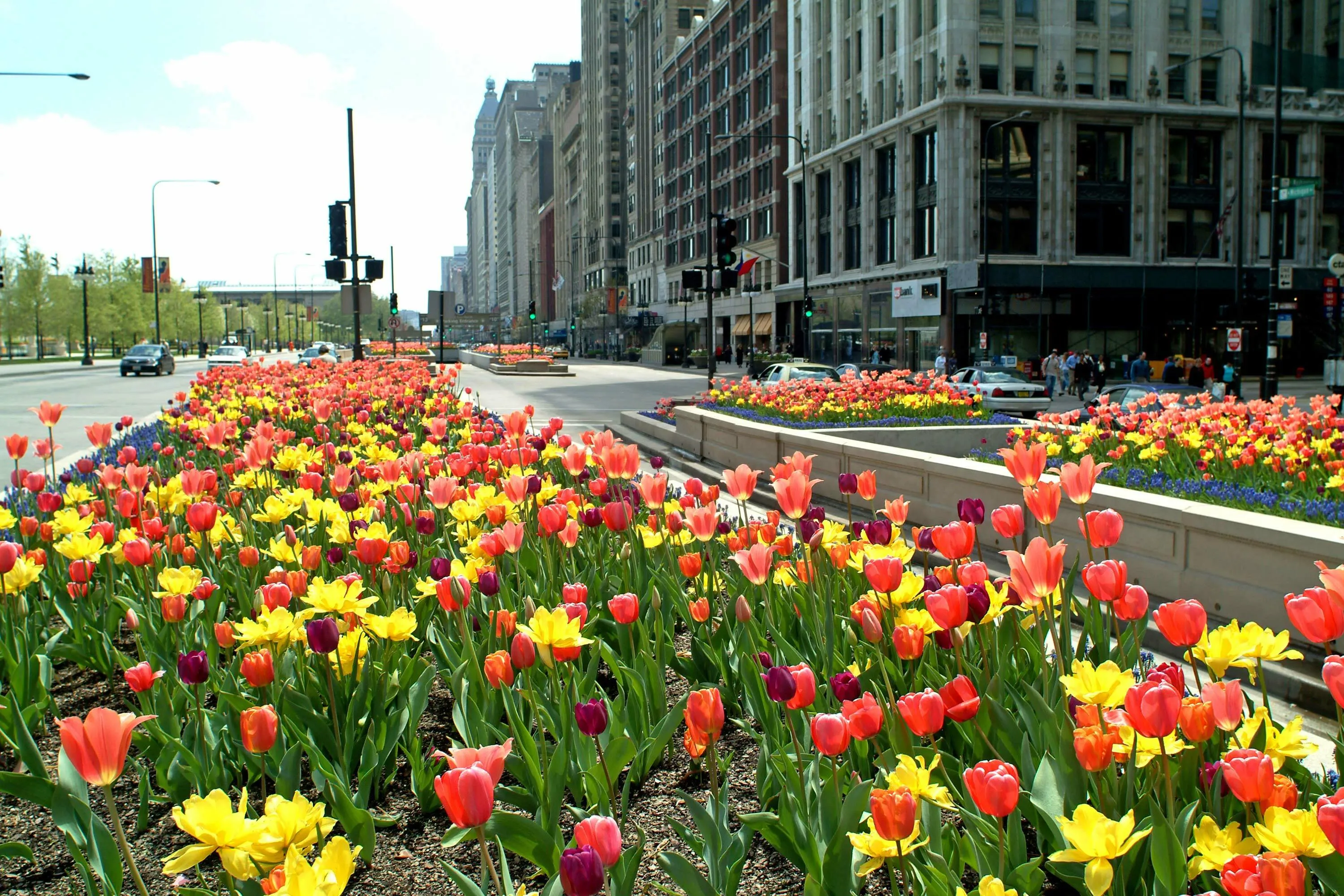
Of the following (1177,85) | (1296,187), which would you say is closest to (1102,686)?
(1296,187)

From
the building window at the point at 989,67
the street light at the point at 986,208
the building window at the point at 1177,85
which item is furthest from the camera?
the building window at the point at 1177,85

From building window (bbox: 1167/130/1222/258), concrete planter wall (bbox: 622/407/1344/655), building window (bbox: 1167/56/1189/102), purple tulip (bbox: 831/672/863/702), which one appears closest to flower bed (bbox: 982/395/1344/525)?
concrete planter wall (bbox: 622/407/1344/655)

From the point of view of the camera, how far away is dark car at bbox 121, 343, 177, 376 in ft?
173

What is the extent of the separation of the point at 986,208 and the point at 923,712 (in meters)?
43.8

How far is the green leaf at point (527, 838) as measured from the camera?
259cm

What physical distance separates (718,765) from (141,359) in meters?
55.9

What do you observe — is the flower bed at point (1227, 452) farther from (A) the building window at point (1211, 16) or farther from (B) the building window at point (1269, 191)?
(A) the building window at point (1211, 16)

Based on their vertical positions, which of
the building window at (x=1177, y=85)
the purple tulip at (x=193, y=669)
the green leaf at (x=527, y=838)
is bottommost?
the green leaf at (x=527, y=838)

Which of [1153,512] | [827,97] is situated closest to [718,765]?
[1153,512]

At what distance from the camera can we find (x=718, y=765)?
11.2 feet

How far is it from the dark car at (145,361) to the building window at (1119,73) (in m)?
46.3

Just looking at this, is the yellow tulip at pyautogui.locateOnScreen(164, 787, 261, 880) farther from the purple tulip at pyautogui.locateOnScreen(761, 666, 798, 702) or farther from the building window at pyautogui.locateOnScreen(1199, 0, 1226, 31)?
the building window at pyautogui.locateOnScreen(1199, 0, 1226, 31)

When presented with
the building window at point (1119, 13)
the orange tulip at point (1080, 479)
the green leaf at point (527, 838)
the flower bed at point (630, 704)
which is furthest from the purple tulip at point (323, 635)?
the building window at point (1119, 13)

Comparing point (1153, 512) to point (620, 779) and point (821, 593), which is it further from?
point (620, 779)
